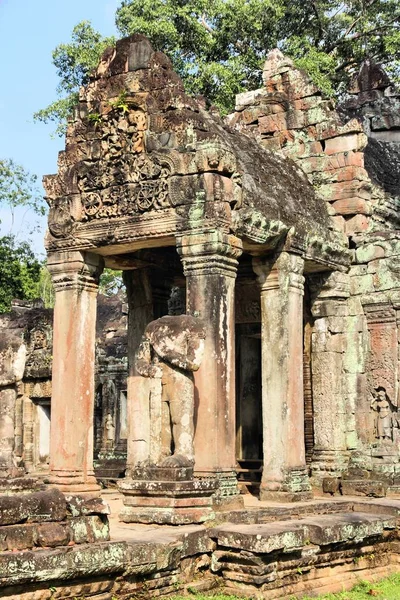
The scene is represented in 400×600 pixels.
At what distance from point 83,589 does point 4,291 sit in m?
19.0

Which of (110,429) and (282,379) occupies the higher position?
(282,379)

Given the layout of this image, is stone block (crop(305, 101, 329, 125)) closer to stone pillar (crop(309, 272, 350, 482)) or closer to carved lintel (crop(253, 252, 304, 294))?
stone pillar (crop(309, 272, 350, 482))

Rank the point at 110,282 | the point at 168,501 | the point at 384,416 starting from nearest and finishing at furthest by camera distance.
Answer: the point at 168,501 → the point at 384,416 → the point at 110,282

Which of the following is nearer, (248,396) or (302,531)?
(302,531)

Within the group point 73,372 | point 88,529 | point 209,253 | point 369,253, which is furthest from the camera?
point 369,253

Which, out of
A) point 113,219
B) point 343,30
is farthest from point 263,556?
point 343,30

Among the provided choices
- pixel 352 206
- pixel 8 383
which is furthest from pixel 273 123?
pixel 8 383

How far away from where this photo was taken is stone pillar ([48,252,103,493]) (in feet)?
38.0

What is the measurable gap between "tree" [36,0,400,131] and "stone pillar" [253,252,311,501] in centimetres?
1283

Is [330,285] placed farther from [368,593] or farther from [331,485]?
[368,593]

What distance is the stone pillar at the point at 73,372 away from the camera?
38.0 ft

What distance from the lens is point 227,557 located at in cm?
843

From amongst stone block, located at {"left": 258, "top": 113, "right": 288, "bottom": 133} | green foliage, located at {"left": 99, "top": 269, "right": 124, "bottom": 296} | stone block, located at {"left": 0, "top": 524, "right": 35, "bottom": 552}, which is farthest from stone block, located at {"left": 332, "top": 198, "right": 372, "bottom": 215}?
green foliage, located at {"left": 99, "top": 269, "right": 124, "bottom": 296}

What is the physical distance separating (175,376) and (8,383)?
5.68 ft
